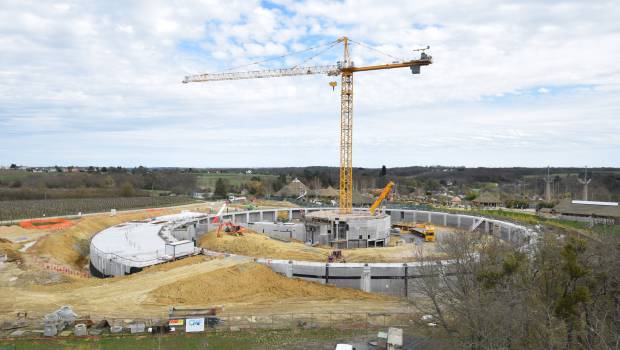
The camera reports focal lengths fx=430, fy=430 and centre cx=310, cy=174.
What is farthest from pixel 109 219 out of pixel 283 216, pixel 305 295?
pixel 305 295

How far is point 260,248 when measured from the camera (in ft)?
138

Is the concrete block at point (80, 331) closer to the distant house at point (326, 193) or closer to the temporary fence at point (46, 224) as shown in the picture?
the temporary fence at point (46, 224)

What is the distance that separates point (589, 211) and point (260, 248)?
165 feet

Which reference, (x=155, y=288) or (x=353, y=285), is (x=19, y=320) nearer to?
(x=155, y=288)

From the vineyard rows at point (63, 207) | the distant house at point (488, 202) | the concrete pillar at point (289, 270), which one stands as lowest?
the concrete pillar at point (289, 270)

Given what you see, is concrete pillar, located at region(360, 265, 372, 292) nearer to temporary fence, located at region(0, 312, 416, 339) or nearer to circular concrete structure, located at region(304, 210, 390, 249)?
temporary fence, located at region(0, 312, 416, 339)

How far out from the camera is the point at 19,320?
77.2ft

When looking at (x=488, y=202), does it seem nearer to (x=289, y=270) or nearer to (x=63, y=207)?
(x=289, y=270)

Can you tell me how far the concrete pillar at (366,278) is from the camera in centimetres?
3297

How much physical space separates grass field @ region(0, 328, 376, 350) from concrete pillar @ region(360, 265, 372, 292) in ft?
32.7

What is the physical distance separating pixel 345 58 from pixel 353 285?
3467 cm

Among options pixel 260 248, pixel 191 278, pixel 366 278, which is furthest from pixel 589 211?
pixel 191 278

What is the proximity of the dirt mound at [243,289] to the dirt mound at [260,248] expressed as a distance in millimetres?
Result: 6378

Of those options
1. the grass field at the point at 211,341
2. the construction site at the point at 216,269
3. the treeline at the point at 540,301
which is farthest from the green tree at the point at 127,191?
the treeline at the point at 540,301
